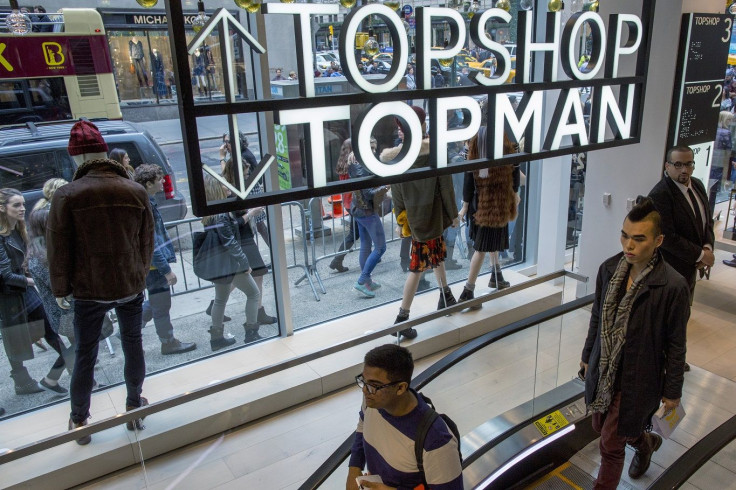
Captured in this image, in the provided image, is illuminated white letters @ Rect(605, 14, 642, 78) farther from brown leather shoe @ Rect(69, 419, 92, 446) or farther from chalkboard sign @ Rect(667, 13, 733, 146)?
brown leather shoe @ Rect(69, 419, 92, 446)

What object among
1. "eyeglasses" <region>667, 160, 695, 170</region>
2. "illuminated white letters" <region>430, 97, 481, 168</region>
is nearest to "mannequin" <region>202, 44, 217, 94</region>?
"illuminated white letters" <region>430, 97, 481, 168</region>

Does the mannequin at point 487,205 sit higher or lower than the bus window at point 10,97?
lower

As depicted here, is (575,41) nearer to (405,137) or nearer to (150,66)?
(405,137)

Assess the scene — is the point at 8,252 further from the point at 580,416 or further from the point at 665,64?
the point at 665,64

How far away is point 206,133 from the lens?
14.1 ft

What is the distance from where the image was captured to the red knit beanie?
10.9ft

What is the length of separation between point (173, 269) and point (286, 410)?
1.47m

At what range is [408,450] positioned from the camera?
2152 mm

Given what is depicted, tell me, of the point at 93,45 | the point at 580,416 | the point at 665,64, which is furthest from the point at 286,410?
the point at 665,64

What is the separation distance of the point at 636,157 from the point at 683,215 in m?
1.40

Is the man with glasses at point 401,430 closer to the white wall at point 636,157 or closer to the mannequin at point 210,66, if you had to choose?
the mannequin at point 210,66

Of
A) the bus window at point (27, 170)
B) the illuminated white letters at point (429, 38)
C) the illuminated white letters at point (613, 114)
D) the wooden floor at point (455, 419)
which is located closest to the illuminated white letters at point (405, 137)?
the illuminated white letters at point (429, 38)

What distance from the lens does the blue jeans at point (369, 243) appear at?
5.46 metres

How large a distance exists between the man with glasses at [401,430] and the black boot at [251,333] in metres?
2.96
